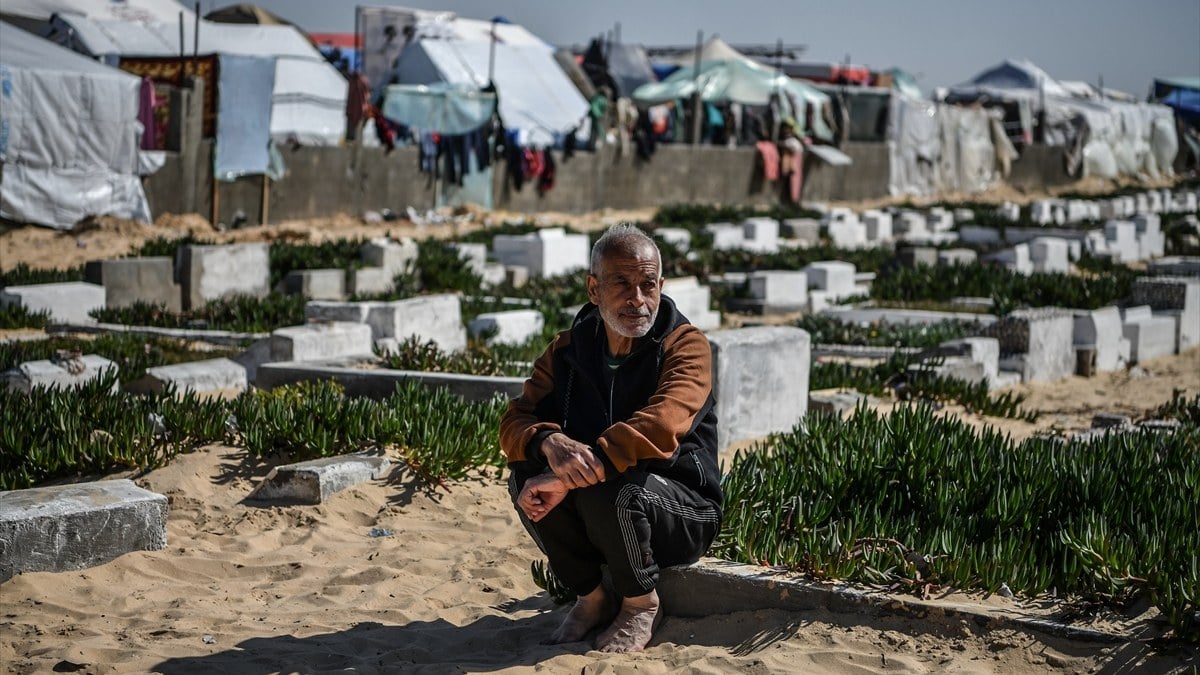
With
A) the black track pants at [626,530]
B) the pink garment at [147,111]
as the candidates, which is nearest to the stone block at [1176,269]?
the pink garment at [147,111]

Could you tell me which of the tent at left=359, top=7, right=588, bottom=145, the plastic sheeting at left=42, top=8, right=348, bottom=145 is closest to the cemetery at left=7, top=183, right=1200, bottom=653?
the plastic sheeting at left=42, top=8, right=348, bottom=145

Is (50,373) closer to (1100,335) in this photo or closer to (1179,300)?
(1100,335)

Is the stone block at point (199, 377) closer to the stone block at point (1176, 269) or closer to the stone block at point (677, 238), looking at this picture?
the stone block at point (677, 238)

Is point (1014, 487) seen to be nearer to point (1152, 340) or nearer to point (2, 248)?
point (1152, 340)

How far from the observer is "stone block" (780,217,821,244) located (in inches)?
982

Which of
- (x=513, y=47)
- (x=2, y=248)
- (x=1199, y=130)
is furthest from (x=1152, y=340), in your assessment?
(x=1199, y=130)

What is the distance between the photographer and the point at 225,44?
27875mm

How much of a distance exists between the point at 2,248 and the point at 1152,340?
13.1 metres

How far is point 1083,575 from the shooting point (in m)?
4.43

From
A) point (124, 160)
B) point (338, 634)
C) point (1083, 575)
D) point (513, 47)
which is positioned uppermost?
point (513, 47)

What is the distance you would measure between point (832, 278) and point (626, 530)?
42.4 feet

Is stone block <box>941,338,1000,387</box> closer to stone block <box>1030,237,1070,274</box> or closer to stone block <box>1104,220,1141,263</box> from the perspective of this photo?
stone block <box>1030,237,1070,274</box>

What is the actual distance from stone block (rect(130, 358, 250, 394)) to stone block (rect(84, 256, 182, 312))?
13.1ft

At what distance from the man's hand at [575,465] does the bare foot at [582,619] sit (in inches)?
20.4
